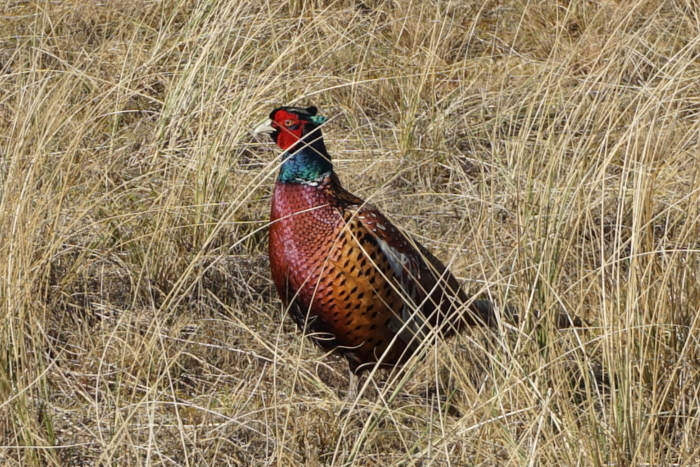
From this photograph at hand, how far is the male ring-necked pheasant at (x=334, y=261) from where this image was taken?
336cm

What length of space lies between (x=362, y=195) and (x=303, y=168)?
1.00m

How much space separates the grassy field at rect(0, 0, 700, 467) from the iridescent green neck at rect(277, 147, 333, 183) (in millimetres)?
224

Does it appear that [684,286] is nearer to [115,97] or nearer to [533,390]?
[533,390]

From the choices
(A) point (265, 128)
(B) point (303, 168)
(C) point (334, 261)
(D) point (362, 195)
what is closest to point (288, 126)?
(A) point (265, 128)

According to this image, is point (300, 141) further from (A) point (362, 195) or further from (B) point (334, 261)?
(A) point (362, 195)

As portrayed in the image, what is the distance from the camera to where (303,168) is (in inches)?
137

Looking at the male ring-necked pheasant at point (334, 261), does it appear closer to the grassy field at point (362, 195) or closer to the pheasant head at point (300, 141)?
the pheasant head at point (300, 141)

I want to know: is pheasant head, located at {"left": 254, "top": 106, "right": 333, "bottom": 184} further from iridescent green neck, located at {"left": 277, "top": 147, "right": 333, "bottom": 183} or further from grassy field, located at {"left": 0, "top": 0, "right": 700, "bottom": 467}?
grassy field, located at {"left": 0, "top": 0, "right": 700, "bottom": 467}

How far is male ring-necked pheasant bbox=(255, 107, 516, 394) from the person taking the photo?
336 centimetres

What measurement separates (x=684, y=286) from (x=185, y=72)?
2427 millimetres

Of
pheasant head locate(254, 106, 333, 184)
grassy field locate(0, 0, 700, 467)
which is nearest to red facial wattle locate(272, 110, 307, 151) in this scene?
pheasant head locate(254, 106, 333, 184)

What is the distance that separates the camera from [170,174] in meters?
4.24

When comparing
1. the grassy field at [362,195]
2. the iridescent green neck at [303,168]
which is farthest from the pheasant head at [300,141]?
the grassy field at [362,195]

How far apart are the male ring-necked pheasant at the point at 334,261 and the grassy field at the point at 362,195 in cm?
15
